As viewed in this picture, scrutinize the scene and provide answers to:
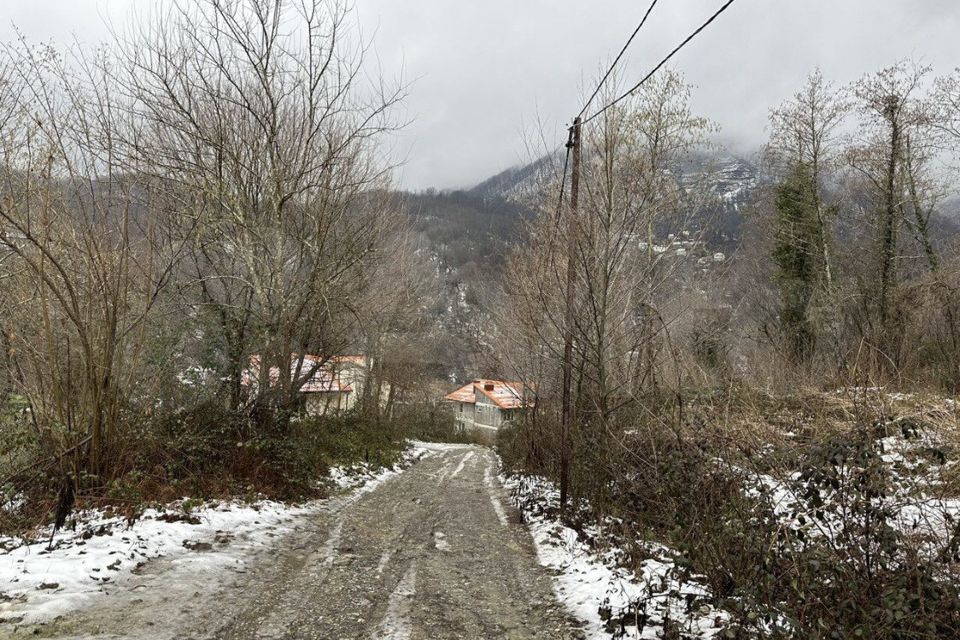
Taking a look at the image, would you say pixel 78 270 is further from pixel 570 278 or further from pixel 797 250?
pixel 797 250

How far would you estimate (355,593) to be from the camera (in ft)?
14.5

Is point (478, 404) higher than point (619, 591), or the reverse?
point (619, 591)

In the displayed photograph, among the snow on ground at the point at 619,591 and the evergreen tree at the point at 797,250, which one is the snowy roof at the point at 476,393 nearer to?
the evergreen tree at the point at 797,250

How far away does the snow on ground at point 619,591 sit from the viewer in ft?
12.0

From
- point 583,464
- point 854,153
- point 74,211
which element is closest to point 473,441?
point 854,153

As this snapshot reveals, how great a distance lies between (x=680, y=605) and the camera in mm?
4059

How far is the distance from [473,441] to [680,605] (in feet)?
119

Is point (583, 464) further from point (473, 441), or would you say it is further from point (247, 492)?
point (473, 441)

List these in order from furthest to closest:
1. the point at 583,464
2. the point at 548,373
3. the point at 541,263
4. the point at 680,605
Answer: the point at 548,373, the point at 541,263, the point at 583,464, the point at 680,605

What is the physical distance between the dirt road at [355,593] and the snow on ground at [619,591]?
0.20m

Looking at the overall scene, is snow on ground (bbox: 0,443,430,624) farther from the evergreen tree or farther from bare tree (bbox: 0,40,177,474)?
the evergreen tree

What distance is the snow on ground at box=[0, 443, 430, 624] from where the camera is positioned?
11.9ft

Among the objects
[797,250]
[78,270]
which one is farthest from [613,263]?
[797,250]

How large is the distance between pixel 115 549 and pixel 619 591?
4.38 meters
